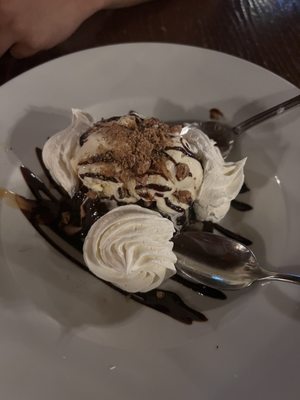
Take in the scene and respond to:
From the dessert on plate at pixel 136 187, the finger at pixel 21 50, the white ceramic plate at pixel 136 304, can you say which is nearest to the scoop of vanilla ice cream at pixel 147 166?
the dessert on plate at pixel 136 187

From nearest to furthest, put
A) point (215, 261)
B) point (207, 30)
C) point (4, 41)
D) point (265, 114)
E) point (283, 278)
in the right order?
point (283, 278) < point (215, 261) < point (265, 114) < point (4, 41) < point (207, 30)

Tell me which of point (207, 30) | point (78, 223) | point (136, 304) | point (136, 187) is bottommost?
point (136, 304)

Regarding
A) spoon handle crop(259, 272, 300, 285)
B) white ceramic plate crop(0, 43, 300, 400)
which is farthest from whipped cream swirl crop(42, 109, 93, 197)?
spoon handle crop(259, 272, 300, 285)

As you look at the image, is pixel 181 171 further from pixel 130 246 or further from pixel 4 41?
pixel 4 41

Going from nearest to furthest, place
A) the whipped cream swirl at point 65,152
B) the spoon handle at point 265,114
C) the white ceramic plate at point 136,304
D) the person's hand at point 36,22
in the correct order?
the white ceramic plate at point 136,304, the whipped cream swirl at point 65,152, the spoon handle at point 265,114, the person's hand at point 36,22

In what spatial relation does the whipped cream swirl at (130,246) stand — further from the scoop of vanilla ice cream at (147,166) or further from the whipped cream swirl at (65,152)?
the whipped cream swirl at (65,152)

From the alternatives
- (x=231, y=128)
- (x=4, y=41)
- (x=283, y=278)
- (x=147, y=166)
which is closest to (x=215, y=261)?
(x=283, y=278)
